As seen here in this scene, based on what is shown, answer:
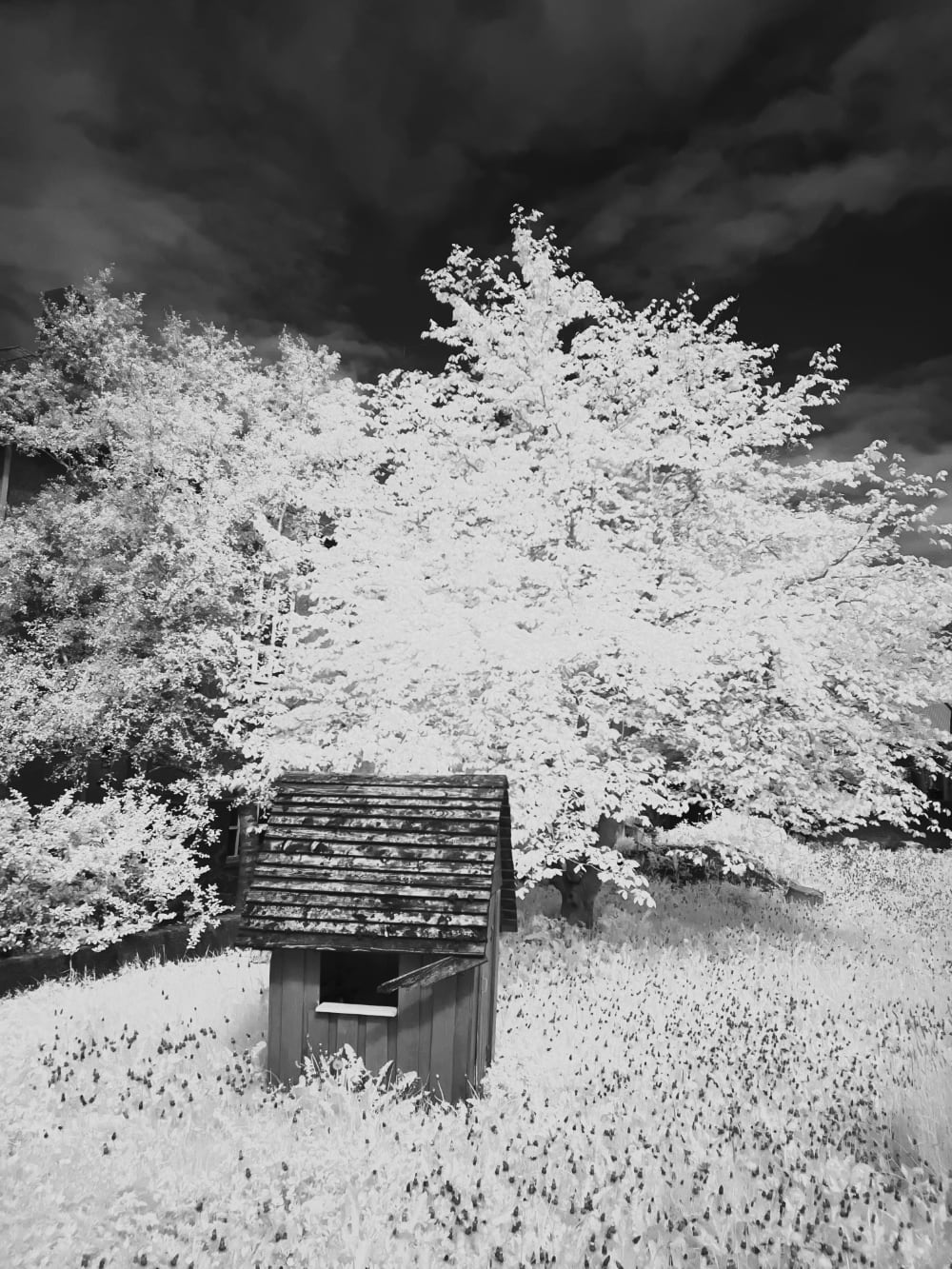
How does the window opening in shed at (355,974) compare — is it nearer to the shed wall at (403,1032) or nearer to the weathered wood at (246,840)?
the shed wall at (403,1032)

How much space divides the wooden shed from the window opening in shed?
1.49 meters

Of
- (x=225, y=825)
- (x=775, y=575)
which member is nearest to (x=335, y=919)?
(x=775, y=575)

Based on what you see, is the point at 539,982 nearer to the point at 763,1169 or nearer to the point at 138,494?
the point at 763,1169

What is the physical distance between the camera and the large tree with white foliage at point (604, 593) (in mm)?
11703

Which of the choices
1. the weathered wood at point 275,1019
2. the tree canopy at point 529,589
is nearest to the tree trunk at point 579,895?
the tree canopy at point 529,589

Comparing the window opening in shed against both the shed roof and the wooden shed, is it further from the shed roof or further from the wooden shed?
the shed roof

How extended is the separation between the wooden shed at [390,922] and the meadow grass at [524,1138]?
419 mm

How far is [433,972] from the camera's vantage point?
7398 millimetres

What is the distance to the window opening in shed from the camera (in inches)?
379

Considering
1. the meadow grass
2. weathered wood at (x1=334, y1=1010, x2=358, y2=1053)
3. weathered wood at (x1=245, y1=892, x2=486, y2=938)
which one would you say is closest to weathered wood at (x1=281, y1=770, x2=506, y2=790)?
weathered wood at (x1=245, y1=892, x2=486, y2=938)

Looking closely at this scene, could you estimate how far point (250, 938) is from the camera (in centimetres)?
780

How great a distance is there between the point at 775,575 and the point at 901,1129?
768cm

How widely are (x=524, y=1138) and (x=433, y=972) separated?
4.79ft

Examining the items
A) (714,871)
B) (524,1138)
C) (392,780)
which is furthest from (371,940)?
(714,871)
